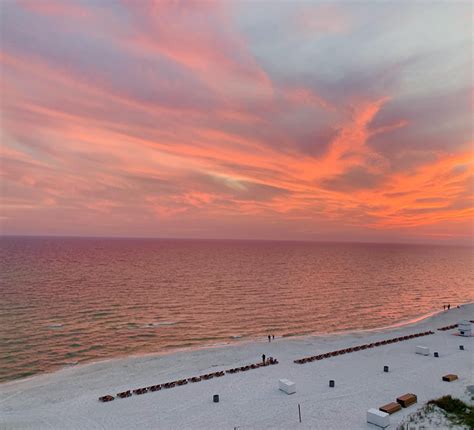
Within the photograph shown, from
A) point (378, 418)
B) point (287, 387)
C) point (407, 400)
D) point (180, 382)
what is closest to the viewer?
point (378, 418)

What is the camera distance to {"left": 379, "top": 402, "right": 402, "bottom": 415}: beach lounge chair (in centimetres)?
2278

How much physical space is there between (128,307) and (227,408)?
153 ft

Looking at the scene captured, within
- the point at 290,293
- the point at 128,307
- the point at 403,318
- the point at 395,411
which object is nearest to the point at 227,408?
the point at 395,411

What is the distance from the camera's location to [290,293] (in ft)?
281

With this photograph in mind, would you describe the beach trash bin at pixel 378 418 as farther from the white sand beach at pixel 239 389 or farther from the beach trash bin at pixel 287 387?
the beach trash bin at pixel 287 387

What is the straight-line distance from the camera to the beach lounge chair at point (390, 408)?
2278 cm

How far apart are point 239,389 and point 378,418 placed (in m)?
11.1

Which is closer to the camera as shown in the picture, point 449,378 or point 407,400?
point 407,400

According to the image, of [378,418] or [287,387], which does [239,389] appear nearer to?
[287,387]

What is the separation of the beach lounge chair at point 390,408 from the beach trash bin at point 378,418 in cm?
174

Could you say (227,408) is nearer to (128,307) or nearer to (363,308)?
(128,307)

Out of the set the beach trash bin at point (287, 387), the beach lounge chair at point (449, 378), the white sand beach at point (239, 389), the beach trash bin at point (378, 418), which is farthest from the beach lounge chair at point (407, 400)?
the beach trash bin at point (287, 387)

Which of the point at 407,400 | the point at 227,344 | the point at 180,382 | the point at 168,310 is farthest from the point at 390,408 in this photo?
the point at 168,310

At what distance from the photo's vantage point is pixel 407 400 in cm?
2406
